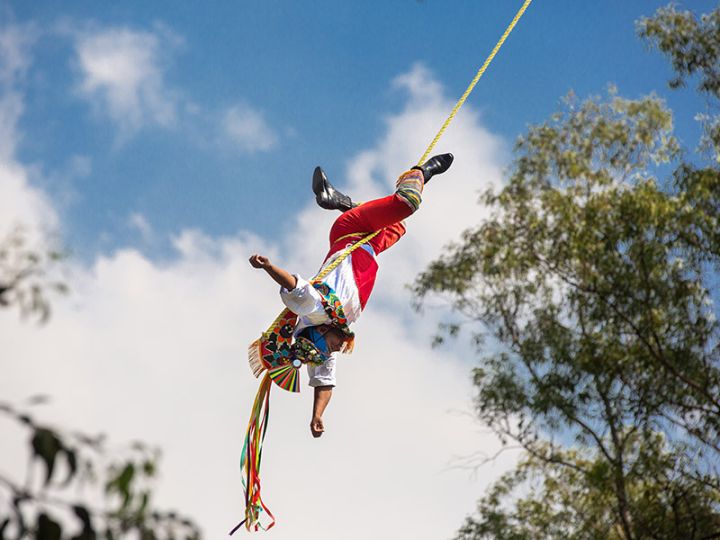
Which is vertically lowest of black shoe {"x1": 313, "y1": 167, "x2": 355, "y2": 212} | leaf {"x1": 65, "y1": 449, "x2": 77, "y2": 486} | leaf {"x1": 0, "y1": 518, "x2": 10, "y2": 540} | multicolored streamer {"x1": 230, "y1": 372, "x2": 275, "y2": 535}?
leaf {"x1": 0, "y1": 518, "x2": 10, "y2": 540}

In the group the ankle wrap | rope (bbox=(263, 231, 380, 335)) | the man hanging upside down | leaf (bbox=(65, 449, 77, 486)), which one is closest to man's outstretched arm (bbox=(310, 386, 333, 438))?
the man hanging upside down

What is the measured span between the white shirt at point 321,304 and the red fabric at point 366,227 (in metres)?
0.03

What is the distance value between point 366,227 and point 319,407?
69cm

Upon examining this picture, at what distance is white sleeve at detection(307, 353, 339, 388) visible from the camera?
358 centimetres

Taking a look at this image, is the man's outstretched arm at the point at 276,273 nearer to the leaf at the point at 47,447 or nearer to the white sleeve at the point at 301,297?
the white sleeve at the point at 301,297

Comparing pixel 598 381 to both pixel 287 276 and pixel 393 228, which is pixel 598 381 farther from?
pixel 287 276

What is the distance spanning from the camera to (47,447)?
1016mm

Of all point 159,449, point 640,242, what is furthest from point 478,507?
point 159,449

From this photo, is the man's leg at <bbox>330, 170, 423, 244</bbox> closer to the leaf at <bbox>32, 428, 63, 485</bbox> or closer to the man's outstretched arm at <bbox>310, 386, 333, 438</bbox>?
the man's outstretched arm at <bbox>310, 386, 333, 438</bbox>

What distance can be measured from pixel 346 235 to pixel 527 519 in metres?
5.95

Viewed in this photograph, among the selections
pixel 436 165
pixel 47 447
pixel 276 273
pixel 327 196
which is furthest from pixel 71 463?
pixel 436 165

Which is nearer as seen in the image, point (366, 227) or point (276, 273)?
point (276, 273)

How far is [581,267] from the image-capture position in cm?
816

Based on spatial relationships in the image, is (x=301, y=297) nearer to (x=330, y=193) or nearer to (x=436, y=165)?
(x=330, y=193)
